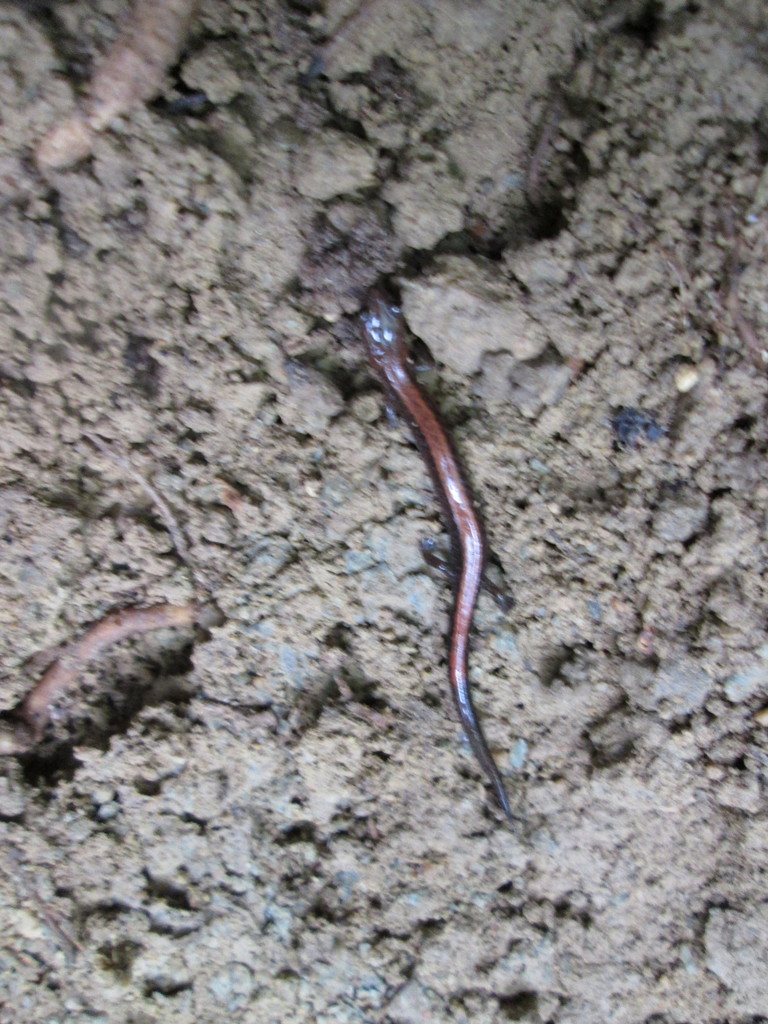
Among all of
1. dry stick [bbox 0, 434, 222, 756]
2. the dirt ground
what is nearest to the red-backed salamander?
the dirt ground

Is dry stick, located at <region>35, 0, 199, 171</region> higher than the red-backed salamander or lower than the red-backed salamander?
higher

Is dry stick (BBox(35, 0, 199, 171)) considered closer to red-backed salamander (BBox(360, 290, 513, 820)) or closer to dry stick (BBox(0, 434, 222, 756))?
red-backed salamander (BBox(360, 290, 513, 820))

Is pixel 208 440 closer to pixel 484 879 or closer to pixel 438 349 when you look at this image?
pixel 438 349

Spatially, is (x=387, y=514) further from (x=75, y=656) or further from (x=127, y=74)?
(x=127, y=74)

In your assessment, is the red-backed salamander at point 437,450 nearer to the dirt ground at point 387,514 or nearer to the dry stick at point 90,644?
the dirt ground at point 387,514

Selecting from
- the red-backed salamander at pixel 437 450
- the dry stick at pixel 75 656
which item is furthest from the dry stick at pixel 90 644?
the red-backed salamander at pixel 437 450

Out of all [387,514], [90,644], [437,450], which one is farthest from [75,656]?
[437,450]

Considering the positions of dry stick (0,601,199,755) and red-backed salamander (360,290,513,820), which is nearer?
red-backed salamander (360,290,513,820)

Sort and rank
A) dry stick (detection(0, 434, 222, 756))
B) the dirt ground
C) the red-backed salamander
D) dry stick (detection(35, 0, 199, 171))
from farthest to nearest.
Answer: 1. dry stick (detection(0, 434, 222, 756))
2. the red-backed salamander
3. the dirt ground
4. dry stick (detection(35, 0, 199, 171))
